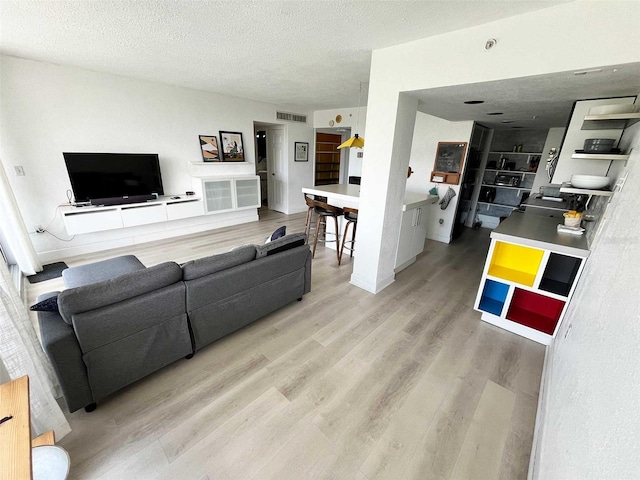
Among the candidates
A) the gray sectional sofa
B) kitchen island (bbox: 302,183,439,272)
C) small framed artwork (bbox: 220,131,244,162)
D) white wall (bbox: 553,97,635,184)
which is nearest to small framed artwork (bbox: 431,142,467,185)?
kitchen island (bbox: 302,183,439,272)

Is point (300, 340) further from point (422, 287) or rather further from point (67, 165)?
point (67, 165)

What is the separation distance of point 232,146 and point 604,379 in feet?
18.0

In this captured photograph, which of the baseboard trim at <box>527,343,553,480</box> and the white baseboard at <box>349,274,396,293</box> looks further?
the white baseboard at <box>349,274,396,293</box>

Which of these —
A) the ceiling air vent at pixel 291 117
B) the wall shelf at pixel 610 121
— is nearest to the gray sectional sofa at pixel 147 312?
the wall shelf at pixel 610 121

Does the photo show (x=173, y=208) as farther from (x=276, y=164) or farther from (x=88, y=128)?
(x=276, y=164)

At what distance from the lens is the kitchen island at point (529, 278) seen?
7.20 feet

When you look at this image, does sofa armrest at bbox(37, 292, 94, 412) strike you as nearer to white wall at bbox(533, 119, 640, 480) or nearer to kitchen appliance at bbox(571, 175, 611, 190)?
white wall at bbox(533, 119, 640, 480)

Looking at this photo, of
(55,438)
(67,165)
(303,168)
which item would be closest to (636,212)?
(55,438)

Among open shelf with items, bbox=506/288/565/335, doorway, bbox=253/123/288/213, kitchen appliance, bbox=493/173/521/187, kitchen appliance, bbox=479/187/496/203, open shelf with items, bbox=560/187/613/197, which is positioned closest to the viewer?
open shelf with items, bbox=560/187/613/197

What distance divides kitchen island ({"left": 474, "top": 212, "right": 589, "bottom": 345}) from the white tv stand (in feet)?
14.4

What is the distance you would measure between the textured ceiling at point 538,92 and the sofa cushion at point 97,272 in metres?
3.14

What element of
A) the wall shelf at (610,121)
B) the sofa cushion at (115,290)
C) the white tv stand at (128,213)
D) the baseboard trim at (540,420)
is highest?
the wall shelf at (610,121)

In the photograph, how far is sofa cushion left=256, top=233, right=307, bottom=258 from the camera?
2248 millimetres

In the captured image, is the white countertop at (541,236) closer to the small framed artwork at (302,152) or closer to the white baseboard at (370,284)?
the white baseboard at (370,284)
